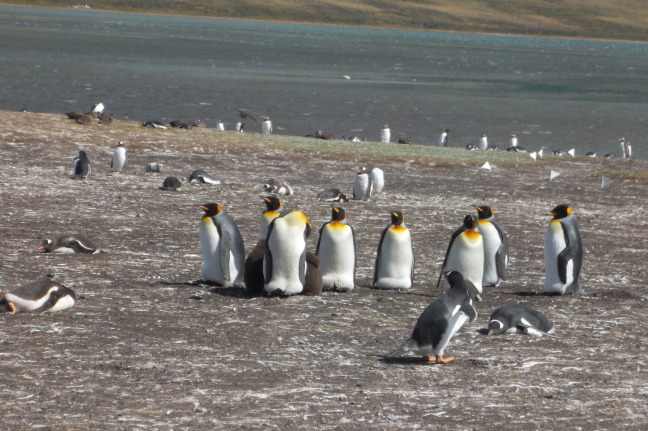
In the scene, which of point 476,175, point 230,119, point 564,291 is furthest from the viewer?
point 230,119

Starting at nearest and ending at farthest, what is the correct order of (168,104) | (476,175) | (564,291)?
(564,291) → (476,175) → (168,104)

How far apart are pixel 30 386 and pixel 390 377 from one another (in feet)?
7.40

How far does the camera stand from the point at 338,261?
9.72 metres

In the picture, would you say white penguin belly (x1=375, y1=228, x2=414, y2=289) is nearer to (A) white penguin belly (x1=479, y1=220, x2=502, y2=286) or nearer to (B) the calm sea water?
(A) white penguin belly (x1=479, y1=220, x2=502, y2=286)

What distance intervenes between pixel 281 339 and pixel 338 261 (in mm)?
1870

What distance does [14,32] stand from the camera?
3637 inches

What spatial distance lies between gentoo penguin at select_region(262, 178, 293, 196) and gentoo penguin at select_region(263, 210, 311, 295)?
6.59 metres

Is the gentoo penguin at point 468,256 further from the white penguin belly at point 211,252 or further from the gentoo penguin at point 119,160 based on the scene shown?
the gentoo penguin at point 119,160

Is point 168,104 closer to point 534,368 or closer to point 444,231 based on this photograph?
point 444,231

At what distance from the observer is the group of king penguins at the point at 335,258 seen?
929 centimetres

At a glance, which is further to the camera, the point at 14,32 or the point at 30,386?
the point at 14,32

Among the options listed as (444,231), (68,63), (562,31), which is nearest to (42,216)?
(444,231)

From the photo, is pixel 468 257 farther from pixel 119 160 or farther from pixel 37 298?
pixel 119 160

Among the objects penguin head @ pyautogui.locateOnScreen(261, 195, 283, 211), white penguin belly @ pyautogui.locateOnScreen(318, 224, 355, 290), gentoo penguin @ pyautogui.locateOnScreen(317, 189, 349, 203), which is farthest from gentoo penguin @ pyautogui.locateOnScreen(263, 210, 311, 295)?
gentoo penguin @ pyautogui.locateOnScreen(317, 189, 349, 203)
